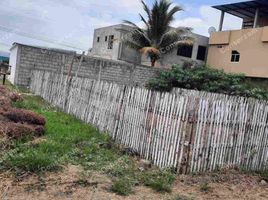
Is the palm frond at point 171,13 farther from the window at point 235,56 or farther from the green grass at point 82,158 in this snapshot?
the green grass at point 82,158

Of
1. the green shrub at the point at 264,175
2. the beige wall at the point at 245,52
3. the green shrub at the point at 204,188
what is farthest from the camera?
the beige wall at the point at 245,52

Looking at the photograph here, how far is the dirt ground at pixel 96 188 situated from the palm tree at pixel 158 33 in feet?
72.1

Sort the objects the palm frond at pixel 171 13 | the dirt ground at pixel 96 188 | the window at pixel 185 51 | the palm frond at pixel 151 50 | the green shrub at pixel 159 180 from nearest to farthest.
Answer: the dirt ground at pixel 96 188 < the green shrub at pixel 159 180 < the palm frond at pixel 151 50 < the palm frond at pixel 171 13 < the window at pixel 185 51

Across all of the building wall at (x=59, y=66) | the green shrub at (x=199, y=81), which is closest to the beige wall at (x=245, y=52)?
the green shrub at (x=199, y=81)

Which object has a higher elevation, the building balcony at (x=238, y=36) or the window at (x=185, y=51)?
the building balcony at (x=238, y=36)

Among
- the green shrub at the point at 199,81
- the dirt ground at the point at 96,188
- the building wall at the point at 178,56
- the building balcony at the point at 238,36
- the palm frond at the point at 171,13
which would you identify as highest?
the palm frond at the point at 171,13

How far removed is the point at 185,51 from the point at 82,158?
2524cm

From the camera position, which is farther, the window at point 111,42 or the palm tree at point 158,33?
the window at point 111,42

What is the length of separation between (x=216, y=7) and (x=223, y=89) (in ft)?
36.0

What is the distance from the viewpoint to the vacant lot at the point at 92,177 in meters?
4.76

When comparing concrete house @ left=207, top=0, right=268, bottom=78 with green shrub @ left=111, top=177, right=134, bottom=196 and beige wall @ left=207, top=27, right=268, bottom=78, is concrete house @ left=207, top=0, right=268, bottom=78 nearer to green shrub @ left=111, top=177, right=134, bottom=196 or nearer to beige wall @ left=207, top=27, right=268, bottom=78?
beige wall @ left=207, top=27, right=268, bottom=78

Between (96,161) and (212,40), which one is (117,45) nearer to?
(212,40)

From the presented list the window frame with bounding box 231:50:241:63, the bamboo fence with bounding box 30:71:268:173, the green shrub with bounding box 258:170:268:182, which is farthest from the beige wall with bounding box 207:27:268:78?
the green shrub with bounding box 258:170:268:182

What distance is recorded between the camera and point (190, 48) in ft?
99.5
